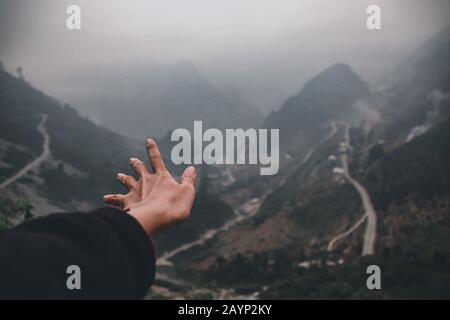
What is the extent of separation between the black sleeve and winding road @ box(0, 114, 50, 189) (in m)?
91.6

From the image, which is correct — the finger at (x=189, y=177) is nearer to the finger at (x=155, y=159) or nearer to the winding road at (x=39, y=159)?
the finger at (x=155, y=159)

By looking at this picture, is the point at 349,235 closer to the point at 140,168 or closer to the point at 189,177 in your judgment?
the point at 189,177

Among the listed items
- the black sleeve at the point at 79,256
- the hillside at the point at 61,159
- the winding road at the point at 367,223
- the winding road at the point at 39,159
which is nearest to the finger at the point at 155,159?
the black sleeve at the point at 79,256

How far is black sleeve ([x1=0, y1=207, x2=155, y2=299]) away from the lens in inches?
108

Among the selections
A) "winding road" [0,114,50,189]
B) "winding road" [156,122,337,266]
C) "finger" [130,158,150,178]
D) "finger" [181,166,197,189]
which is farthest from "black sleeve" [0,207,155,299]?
"winding road" [156,122,337,266]

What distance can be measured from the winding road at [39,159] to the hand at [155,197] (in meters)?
91.1

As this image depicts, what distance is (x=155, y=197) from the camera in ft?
11.4

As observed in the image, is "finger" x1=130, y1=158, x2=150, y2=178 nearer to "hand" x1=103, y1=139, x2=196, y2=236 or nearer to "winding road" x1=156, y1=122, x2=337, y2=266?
"hand" x1=103, y1=139, x2=196, y2=236

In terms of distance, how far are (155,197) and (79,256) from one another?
0.70m

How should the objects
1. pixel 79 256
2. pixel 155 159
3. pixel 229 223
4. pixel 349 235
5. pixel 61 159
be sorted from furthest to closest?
pixel 229 223 → pixel 61 159 → pixel 349 235 → pixel 155 159 → pixel 79 256

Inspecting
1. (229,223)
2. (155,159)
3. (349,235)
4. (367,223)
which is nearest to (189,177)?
(155,159)

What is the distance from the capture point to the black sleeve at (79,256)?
2736mm
